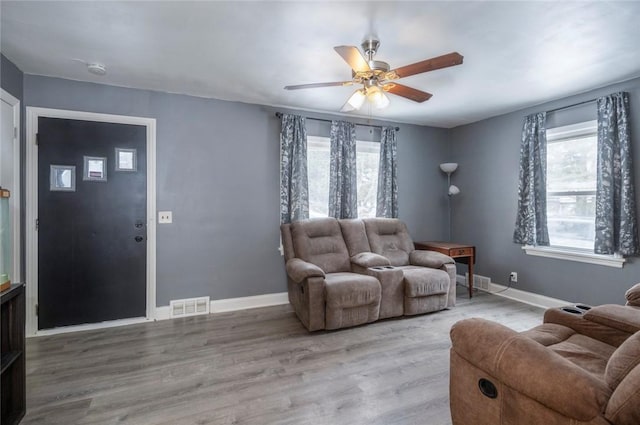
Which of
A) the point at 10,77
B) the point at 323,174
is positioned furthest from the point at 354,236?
the point at 10,77

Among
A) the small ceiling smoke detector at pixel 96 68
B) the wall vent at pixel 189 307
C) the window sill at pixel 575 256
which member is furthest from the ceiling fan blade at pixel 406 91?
the wall vent at pixel 189 307

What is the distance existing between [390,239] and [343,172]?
1.14 metres

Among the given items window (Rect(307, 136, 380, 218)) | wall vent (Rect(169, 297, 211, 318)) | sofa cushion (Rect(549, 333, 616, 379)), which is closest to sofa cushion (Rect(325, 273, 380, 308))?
window (Rect(307, 136, 380, 218))

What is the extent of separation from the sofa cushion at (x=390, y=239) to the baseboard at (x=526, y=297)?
1400mm

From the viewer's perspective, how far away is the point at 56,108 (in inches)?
117

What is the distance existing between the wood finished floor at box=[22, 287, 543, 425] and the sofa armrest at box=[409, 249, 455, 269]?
661 mm

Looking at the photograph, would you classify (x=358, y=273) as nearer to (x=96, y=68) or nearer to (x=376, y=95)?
(x=376, y=95)

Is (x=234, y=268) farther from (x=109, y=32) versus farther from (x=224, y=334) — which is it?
(x=109, y=32)

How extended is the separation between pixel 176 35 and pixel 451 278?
3.72 metres

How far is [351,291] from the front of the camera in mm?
3000

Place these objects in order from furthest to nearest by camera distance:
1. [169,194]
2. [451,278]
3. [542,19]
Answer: [451,278]
[169,194]
[542,19]

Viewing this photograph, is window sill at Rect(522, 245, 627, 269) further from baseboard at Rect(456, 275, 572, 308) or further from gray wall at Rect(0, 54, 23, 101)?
gray wall at Rect(0, 54, 23, 101)

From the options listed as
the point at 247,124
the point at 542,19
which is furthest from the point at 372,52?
the point at 247,124

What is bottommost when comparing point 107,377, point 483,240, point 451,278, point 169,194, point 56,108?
point 107,377
